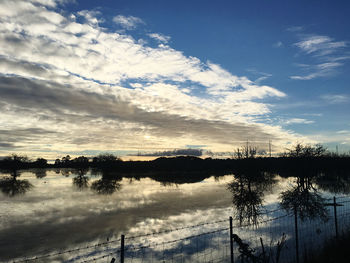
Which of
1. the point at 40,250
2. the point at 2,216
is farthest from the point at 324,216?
the point at 2,216

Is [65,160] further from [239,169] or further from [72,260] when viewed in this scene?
[72,260]

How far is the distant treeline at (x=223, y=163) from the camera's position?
38.5 meters

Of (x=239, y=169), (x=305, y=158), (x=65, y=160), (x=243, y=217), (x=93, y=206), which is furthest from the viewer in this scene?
(x=65, y=160)

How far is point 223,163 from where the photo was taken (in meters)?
143

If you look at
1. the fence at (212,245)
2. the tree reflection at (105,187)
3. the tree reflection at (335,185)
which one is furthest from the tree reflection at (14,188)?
the tree reflection at (335,185)

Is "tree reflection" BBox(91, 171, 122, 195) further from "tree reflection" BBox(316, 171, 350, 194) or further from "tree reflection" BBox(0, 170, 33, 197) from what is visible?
"tree reflection" BBox(316, 171, 350, 194)

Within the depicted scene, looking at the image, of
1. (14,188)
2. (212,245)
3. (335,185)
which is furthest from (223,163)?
(212,245)

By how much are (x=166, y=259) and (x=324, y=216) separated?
14.2 meters

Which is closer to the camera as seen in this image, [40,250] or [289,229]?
[40,250]

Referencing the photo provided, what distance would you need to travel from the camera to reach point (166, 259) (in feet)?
36.4

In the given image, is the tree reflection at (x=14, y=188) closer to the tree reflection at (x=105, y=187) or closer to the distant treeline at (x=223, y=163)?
the tree reflection at (x=105, y=187)

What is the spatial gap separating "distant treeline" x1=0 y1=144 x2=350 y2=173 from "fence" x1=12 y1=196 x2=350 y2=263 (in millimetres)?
22715

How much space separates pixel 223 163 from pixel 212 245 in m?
134

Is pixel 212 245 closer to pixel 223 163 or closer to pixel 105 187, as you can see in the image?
pixel 105 187
